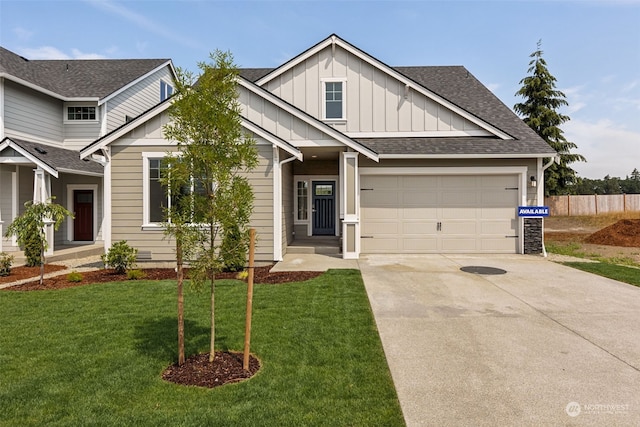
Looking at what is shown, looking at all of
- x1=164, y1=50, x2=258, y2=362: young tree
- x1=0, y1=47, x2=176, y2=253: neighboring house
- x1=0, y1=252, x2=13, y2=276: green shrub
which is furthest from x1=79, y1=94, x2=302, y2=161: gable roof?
x1=164, y1=50, x2=258, y2=362: young tree

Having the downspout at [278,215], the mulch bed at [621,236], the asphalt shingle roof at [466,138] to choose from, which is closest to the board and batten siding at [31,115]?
the asphalt shingle roof at [466,138]

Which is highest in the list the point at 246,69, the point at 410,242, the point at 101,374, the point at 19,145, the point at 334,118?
the point at 246,69

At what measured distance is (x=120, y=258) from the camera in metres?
9.37

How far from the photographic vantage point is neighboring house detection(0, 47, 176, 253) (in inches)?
506

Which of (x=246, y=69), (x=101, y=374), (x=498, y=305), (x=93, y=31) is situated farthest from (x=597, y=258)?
(x=93, y=31)

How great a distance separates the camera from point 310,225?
14.8 meters

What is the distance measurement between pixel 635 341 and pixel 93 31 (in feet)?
48.5

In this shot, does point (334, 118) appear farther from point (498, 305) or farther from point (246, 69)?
point (498, 305)

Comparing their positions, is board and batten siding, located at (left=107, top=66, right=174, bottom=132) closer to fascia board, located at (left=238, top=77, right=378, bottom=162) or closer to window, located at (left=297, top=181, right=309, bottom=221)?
fascia board, located at (left=238, top=77, right=378, bottom=162)

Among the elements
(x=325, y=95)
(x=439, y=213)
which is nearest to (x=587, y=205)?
(x=439, y=213)

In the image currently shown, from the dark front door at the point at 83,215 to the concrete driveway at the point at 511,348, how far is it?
1260 centimetres

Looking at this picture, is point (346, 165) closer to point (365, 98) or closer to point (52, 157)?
point (365, 98)
